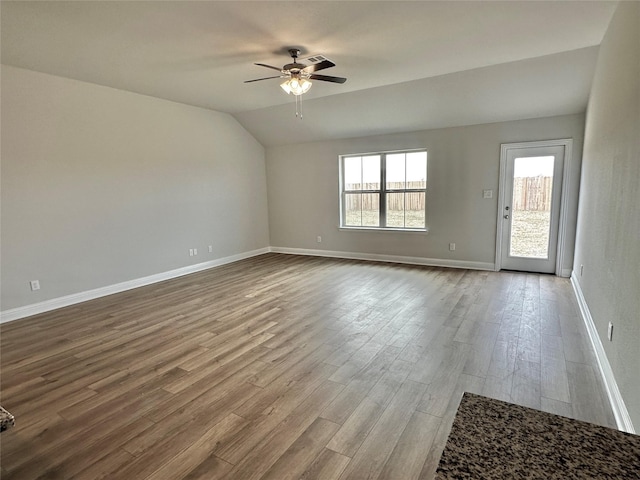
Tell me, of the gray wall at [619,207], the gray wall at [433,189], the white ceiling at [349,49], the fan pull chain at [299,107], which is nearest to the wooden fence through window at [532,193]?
the gray wall at [433,189]

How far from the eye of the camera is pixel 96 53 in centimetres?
346

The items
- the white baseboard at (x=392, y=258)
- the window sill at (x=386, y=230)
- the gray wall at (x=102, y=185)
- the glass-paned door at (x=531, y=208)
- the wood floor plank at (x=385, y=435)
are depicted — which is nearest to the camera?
the wood floor plank at (x=385, y=435)

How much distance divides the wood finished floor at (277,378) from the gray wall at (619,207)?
1.37 ft

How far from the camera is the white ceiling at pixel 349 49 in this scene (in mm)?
2719

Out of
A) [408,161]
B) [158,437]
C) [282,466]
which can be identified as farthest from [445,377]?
[408,161]

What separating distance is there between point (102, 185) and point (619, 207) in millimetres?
5606

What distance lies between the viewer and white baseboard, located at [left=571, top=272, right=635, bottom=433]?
6.05 ft

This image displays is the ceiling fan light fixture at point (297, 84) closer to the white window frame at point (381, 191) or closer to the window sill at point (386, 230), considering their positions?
the white window frame at point (381, 191)

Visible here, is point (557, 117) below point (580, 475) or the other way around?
the other way around

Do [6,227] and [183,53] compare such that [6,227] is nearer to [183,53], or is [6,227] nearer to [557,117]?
[183,53]

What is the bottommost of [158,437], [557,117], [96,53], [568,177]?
[158,437]

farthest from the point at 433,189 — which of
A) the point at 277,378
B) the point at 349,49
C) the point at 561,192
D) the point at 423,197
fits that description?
the point at 277,378

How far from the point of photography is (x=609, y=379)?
7.34ft

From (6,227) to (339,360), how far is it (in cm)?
401
